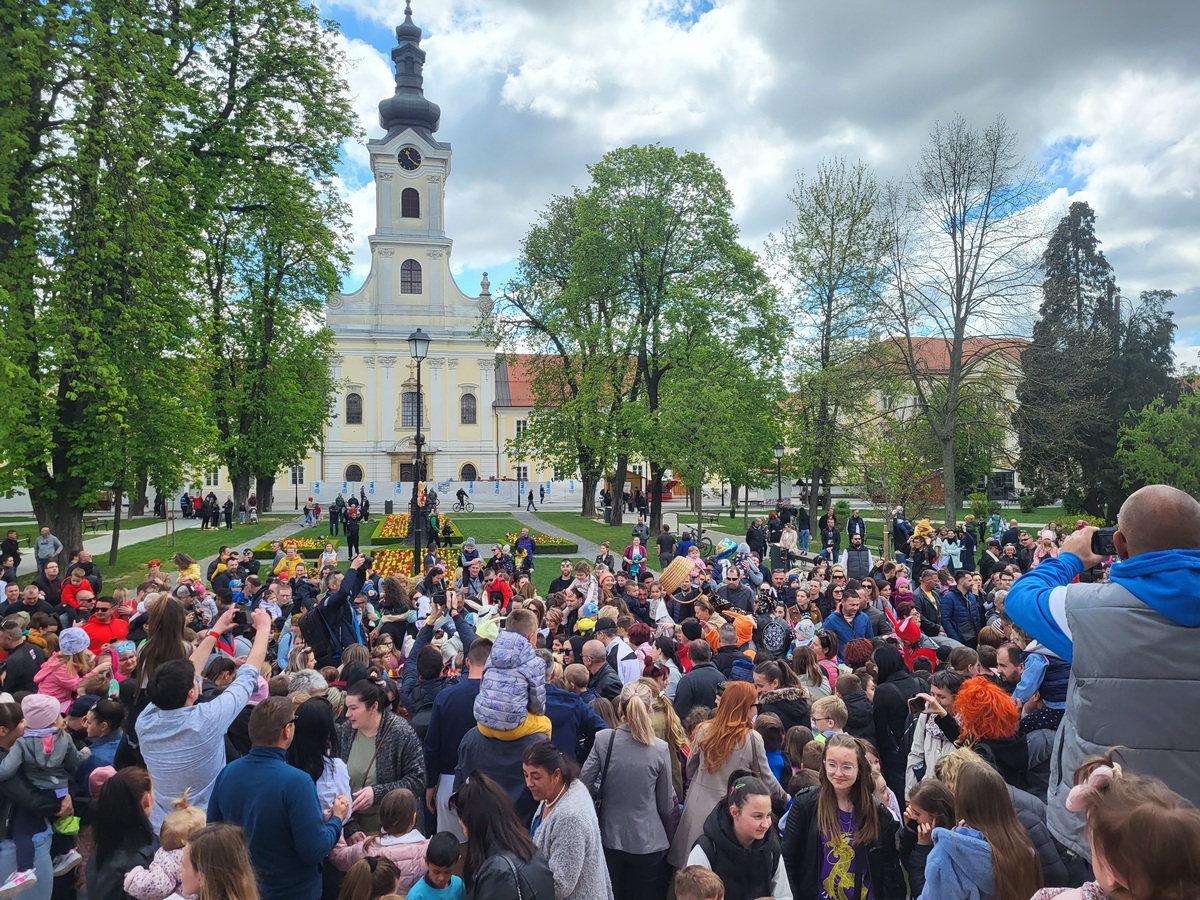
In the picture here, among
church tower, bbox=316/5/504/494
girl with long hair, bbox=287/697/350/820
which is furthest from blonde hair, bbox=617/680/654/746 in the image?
church tower, bbox=316/5/504/494

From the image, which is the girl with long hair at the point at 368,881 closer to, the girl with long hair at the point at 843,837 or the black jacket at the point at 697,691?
the girl with long hair at the point at 843,837

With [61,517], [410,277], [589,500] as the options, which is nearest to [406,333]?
[410,277]

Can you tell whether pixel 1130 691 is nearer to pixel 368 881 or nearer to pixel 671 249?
pixel 368 881

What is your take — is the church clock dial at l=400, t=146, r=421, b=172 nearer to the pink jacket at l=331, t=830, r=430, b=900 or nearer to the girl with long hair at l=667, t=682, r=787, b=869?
the girl with long hair at l=667, t=682, r=787, b=869

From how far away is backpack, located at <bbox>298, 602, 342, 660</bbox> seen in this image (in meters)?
7.91

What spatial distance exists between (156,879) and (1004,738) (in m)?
4.25

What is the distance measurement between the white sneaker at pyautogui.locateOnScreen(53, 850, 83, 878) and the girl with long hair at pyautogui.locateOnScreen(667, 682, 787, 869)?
11.7ft

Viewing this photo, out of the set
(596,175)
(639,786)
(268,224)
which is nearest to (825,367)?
(596,175)

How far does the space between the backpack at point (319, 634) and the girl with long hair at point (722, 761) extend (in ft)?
16.1

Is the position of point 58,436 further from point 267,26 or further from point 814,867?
point 814,867

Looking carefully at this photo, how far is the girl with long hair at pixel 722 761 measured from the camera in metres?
4.25

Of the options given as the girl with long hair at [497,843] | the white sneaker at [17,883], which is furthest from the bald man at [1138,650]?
the white sneaker at [17,883]

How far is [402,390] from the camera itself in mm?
60375

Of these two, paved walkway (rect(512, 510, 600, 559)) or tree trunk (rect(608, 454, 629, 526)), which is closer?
paved walkway (rect(512, 510, 600, 559))
